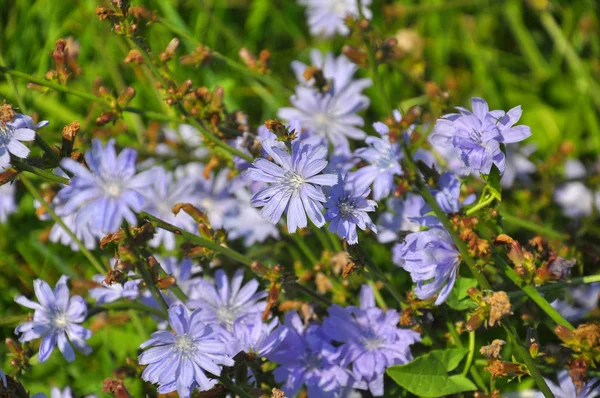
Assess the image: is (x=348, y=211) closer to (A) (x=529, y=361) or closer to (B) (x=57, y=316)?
(A) (x=529, y=361)

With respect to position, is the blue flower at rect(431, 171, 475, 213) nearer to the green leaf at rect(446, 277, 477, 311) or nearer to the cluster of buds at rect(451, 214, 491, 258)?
Result: the cluster of buds at rect(451, 214, 491, 258)

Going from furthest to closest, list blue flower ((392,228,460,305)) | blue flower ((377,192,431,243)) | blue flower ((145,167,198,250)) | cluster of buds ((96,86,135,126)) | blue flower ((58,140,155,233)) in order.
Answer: blue flower ((145,167,198,250)) → blue flower ((377,192,431,243)) → cluster of buds ((96,86,135,126)) → blue flower ((392,228,460,305)) → blue flower ((58,140,155,233))

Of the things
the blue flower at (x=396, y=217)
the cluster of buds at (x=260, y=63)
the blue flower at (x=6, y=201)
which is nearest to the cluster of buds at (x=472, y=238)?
the blue flower at (x=396, y=217)

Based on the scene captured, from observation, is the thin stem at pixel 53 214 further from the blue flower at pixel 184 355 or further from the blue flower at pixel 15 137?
the blue flower at pixel 184 355

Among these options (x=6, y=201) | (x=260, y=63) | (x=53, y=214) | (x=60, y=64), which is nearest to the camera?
(x=60, y=64)

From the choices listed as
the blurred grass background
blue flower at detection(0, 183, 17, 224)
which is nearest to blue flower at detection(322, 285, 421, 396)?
the blurred grass background

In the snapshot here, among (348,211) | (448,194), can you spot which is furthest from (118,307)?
(448,194)
